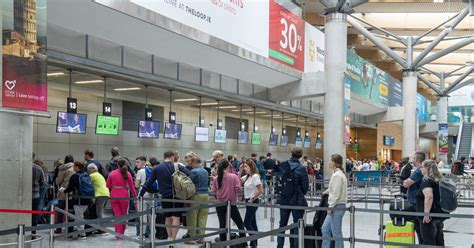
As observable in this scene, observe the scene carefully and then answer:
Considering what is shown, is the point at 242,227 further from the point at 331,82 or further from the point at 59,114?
the point at 331,82

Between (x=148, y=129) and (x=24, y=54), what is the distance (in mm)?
10330

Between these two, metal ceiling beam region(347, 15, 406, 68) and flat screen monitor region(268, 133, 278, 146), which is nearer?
flat screen monitor region(268, 133, 278, 146)

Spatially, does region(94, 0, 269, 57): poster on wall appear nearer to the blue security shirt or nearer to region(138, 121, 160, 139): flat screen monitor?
region(138, 121, 160, 139): flat screen monitor

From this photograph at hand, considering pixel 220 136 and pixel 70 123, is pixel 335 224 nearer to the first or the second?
pixel 70 123

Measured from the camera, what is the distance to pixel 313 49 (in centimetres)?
2192

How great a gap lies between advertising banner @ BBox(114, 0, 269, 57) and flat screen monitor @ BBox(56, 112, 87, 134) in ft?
13.5

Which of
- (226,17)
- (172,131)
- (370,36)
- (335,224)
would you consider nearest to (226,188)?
(335,224)

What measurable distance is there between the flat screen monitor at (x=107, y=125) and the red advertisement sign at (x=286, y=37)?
535 centimetres

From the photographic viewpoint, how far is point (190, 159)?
959cm

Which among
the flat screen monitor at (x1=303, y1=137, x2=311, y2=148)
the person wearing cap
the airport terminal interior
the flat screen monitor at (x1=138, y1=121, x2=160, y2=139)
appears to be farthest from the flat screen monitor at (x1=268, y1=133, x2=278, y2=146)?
the person wearing cap

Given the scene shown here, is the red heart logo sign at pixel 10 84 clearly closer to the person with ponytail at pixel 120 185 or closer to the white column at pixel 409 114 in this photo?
the person with ponytail at pixel 120 185

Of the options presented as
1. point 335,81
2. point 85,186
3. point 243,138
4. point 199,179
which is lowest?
point 85,186

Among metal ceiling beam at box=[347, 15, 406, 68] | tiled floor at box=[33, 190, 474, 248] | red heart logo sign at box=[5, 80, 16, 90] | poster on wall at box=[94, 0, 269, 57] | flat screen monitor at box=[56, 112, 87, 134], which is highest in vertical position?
metal ceiling beam at box=[347, 15, 406, 68]

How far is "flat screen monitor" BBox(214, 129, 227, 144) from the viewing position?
70.1 feet
